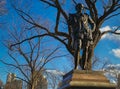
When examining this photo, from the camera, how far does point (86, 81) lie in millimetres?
9945

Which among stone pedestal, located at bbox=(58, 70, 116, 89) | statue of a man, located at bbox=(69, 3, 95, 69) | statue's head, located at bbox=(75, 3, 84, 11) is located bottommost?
stone pedestal, located at bbox=(58, 70, 116, 89)

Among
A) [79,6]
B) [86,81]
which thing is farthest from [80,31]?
[86,81]

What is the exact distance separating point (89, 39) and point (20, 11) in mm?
14542

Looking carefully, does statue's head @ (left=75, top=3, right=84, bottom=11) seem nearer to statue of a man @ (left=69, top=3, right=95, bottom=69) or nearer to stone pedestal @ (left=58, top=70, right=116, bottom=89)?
statue of a man @ (left=69, top=3, right=95, bottom=69)

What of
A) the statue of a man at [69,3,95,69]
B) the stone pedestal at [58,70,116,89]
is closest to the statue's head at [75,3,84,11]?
the statue of a man at [69,3,95,69]

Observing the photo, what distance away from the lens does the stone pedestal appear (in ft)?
31.9

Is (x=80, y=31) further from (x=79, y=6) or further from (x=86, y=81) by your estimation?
(x=86, y=81)

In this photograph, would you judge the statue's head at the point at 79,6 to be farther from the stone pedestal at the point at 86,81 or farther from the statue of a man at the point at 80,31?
the stone pedestal at the point at 86,81

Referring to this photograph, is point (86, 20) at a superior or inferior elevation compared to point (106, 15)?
inferior

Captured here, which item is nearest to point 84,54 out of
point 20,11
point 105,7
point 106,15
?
point 106,15

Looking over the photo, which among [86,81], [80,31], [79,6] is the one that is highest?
[79,6]

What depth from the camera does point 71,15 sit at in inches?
436

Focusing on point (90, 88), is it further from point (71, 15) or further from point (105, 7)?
point (105, 7)

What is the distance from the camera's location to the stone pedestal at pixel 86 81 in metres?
9.73
